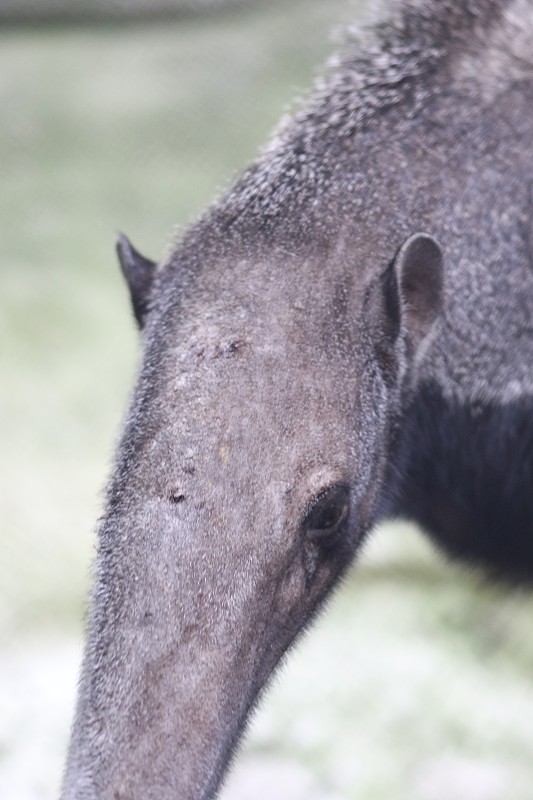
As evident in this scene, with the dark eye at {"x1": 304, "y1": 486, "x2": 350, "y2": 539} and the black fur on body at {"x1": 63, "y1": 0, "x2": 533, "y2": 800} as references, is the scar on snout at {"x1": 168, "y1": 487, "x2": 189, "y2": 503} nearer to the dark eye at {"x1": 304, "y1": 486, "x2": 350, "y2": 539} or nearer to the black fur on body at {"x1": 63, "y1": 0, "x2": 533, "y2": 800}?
the black fur on body at {"x1": 63, "y1": 0, "x2": 533, "y2": 800}

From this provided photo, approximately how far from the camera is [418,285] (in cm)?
319

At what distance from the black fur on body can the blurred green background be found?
416mm

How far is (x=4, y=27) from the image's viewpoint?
9.47m

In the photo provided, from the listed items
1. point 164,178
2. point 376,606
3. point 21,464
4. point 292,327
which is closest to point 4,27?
point 164,178

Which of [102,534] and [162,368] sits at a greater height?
[162,368]

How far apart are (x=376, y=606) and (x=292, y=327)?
3.21 meters

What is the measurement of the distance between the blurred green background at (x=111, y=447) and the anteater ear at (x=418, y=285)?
2.51ft

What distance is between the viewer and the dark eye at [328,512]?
281cm

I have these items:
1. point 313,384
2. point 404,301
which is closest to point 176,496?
point 313,384

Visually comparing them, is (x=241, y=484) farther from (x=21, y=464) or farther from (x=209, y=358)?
(x=21, y=464)

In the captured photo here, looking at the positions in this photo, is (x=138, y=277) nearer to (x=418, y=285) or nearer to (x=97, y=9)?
(x=418, y=285)

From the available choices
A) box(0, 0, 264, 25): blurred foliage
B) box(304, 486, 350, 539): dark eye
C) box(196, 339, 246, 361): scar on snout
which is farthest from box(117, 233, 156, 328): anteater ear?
box(0, 0, 264, 25): blurred foliage

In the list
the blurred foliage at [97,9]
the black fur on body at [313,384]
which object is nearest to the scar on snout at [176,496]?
the black fur on body at [313,384]

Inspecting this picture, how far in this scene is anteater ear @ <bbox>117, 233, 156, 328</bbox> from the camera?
3.41 metres
